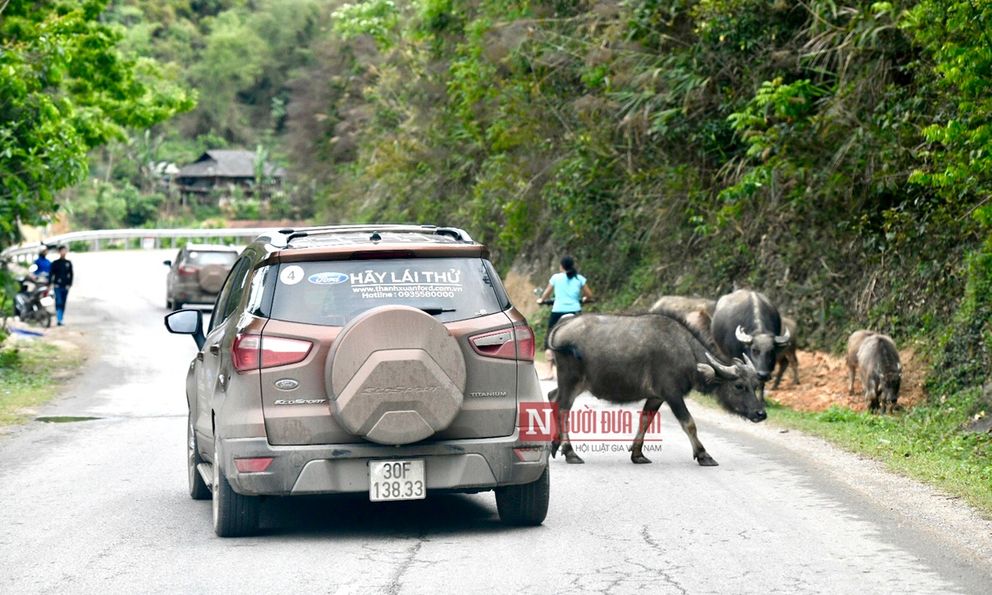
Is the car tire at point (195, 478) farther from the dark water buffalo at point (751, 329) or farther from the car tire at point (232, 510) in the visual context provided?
the dark water buffalo at point (751, 329)

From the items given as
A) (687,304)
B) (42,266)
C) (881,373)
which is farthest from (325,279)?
(42,266)

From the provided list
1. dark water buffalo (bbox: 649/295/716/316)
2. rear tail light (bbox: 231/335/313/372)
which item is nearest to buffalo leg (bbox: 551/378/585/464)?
rear tail light (bbox: 231/335/313/372)

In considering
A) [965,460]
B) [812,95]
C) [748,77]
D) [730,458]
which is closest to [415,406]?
[730,458]

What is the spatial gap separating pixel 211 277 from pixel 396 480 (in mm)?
26005

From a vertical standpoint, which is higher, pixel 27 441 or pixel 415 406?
pixel 415 406

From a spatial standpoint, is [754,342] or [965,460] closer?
[965,460]

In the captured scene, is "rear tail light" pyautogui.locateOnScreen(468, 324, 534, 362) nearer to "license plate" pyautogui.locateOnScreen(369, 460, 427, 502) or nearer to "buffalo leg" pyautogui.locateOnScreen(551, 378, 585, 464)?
"license plate" pyautogui.locateOnScreen(369, 460, 427, 502)

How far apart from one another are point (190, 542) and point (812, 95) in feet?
43.9

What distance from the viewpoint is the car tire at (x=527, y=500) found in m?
9.07

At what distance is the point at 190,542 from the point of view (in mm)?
8797

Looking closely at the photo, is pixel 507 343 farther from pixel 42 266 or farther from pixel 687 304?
pixel 42 266

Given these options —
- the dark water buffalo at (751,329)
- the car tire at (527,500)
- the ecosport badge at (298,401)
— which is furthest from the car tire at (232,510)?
the dark water buffalo at (751,329)

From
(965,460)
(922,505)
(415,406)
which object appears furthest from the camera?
(965,460)

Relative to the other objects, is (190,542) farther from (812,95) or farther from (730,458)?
(812,95)
